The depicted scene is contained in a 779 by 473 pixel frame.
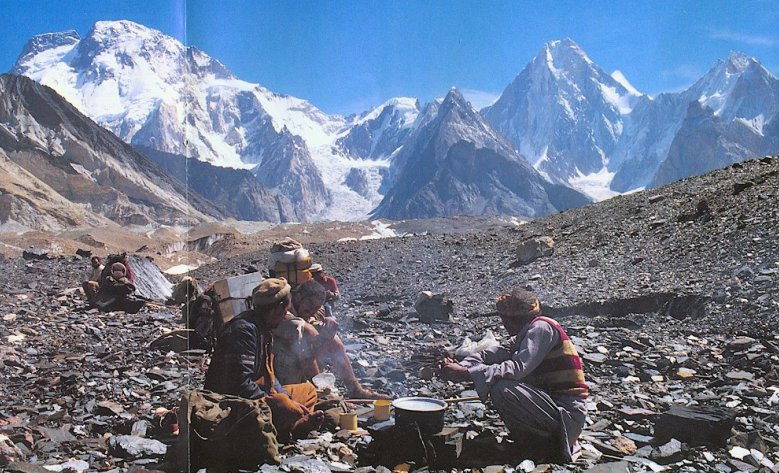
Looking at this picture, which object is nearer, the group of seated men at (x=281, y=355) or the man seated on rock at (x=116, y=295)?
the group of seated men at (x=281, y=355)

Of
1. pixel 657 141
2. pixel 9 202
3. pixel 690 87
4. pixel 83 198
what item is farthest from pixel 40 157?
pixel 690 87

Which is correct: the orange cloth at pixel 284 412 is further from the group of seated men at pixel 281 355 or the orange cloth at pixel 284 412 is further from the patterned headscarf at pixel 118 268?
the patterned headscarf at pixel 118 268

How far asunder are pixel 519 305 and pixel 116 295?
822 centimetres

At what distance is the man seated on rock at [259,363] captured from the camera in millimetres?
3506

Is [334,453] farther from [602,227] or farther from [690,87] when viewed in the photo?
[690,87]

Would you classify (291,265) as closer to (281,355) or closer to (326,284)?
(281,355)

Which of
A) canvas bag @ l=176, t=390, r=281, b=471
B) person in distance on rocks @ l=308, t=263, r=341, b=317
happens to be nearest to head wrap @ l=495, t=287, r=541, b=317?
canvas bag @ l=176, t=390, r=281, b=471

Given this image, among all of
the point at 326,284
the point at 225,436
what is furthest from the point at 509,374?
the point at 326,284

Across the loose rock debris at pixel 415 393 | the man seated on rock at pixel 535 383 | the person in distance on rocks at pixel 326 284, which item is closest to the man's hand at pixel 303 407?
the loose rock debris at pixel 415 393

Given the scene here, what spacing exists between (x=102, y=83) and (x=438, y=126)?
95.3 m

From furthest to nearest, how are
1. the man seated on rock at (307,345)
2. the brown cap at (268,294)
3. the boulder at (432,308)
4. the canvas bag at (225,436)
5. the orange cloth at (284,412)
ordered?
the boulder at (432,308) < the man seated on rock at (307,345) < the orange cloth at (284,412) < the brown cap at (268,294) < the canvas bag at (225,436)

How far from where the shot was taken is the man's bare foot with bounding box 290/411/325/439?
3842 mm

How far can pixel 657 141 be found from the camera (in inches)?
6993

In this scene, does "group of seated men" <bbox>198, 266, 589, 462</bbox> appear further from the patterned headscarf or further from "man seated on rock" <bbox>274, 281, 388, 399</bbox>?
the patterned headscarf
